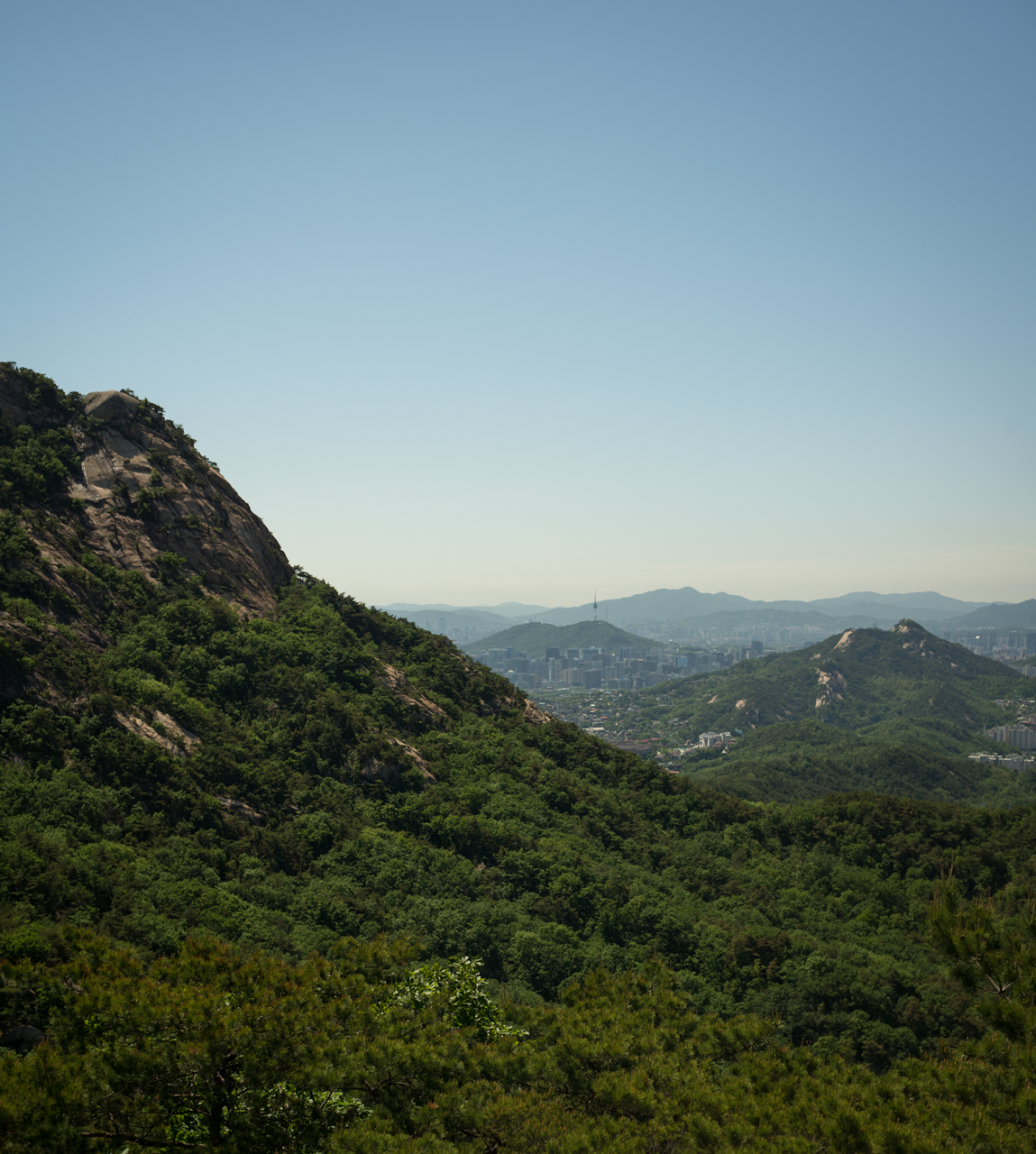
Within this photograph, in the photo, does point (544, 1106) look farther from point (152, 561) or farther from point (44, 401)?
point (44, 401)

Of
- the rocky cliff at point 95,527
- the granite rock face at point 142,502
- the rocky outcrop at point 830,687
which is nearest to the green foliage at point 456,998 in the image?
the rocky cliff at point 95,527

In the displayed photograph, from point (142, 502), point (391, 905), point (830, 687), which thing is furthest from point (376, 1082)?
point (830, 687)

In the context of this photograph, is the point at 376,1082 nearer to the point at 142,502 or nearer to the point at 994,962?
the point at 994,962

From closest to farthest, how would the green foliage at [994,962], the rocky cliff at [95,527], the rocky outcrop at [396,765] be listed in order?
the green foliage at [994,962]
the rocky cliff at [95,527]
the rocky outcrop at [396,765]

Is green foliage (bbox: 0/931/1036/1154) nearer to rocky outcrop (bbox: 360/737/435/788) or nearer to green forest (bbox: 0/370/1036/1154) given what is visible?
green forest (bbox: 0/370/1036/1154)

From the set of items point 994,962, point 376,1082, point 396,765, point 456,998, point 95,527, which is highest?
point 95,527

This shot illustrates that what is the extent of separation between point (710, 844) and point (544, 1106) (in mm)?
35569

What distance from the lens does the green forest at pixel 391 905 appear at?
8.46 meters

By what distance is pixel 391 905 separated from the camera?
27.4 metres

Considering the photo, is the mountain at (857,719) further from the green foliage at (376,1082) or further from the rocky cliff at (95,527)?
the green foliage at (376,1082)

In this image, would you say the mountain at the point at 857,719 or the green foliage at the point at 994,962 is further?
the mountain at the point at 857,719

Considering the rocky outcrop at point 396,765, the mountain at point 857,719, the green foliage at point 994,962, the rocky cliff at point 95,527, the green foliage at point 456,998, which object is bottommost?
the mountain at point 857,719

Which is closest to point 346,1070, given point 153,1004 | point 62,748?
point 153,1004

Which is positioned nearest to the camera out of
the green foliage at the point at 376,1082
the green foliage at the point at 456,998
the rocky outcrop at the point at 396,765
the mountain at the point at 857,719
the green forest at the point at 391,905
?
the green foliage at the point at 376,1082
